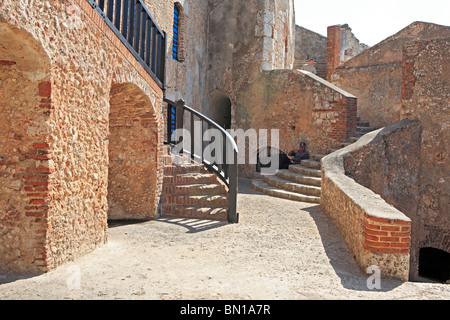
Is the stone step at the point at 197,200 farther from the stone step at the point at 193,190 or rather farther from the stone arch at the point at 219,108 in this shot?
the stone arch at the point at 219,108

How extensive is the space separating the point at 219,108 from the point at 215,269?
10141mm

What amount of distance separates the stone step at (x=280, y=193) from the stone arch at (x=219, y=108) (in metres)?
4.08

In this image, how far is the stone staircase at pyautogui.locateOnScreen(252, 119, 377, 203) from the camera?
788cm

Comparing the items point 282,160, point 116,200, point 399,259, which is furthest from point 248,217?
point 282,160

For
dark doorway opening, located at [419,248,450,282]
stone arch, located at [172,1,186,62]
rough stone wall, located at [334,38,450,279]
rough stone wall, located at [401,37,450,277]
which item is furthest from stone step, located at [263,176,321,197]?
stone arch, located at [172,1,186,62]

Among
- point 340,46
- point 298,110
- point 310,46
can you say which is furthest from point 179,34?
point 340,46

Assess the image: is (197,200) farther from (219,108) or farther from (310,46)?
(310,46)

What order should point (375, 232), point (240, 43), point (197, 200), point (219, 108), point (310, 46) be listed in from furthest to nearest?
point (310, 46) → point (219, 108) → point (240, 43) → point (197, 200) → point (375, 232)

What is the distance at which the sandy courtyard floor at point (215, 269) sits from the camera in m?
2.95

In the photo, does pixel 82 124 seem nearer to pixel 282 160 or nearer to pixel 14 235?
pixel 14 235

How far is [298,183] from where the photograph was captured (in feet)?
28.0

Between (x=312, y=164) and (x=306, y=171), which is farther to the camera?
(x=312, y=164)

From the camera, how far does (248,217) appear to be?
6199 mm
